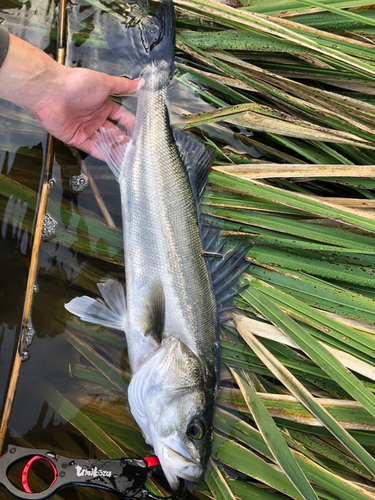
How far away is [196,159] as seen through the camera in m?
2.48

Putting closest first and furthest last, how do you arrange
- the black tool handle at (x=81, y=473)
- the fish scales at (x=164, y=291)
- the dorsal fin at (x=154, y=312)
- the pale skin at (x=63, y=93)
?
the black tool handle at (x=81, y=473)
the fish scales at (x=164, y=291)
the dorsal fin at (x=154, y=312)
the pale skin at (x=63, y=93)

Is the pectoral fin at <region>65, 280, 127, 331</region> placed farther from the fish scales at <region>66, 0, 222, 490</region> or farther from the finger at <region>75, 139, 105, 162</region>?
the finger at <region>75, 139, 105, 162</region>

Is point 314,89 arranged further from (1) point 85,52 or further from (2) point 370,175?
(1) point 85,52

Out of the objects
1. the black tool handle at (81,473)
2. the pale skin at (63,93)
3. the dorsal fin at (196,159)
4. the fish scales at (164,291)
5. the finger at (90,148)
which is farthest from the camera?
the finger at (90,148)

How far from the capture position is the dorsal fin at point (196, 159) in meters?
2.44

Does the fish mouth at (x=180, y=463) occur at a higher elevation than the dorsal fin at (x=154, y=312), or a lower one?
lower

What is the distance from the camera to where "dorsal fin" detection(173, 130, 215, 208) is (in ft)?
8.00

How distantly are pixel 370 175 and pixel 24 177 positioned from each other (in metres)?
2.29

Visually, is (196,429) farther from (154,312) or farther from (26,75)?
(26,75)

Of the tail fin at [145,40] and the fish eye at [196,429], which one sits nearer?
the fish eye at [196,429]

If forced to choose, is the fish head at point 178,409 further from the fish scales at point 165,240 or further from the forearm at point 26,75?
the forearm at point 26,75

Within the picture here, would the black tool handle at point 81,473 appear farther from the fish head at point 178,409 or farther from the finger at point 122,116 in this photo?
the finger at point 122,116

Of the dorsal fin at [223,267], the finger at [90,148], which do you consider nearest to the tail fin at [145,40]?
the finger at [90,148]

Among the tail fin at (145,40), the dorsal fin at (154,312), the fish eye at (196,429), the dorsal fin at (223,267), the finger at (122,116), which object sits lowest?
the fish eye at (196,429)
